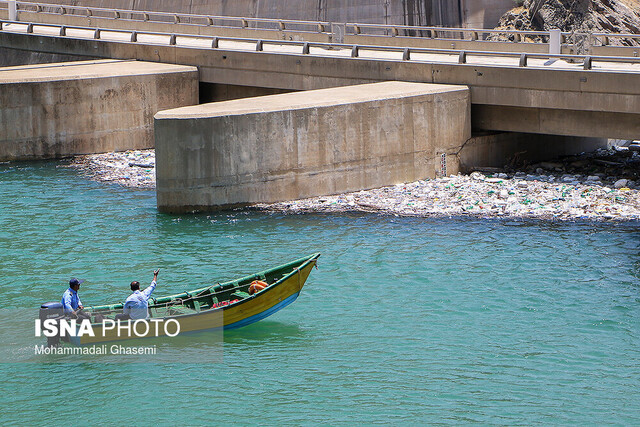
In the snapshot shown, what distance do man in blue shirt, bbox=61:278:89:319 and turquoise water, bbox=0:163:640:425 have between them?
3.25 feet

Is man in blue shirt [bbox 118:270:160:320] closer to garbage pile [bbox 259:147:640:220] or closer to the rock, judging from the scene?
garbage pile [bbox 259:147:640:220]

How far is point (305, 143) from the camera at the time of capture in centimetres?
2730

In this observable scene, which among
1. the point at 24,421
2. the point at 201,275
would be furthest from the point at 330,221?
the point at 24,421

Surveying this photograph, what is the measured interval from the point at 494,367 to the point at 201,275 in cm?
755

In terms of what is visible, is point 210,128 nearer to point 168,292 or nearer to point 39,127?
point 168,292

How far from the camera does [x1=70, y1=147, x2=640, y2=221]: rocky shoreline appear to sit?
2591cm

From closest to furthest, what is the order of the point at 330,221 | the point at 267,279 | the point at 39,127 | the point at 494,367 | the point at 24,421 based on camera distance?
1. the point at 24,421
2. the point at 494,367
3. the point at 267,279
4. the point at 330,221
5. the point at 39,127

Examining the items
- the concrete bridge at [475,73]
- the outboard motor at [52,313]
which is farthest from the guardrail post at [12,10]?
the outboard motor at [52,313]

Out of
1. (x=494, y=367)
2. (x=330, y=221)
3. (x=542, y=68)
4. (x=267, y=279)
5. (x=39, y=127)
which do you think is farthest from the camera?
(x=39, y=127)

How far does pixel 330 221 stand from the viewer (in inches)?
996

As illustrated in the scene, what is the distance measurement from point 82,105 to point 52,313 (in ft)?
58.9

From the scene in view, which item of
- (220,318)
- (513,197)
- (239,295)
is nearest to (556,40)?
(513,197)

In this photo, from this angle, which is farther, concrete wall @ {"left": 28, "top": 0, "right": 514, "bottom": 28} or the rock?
concrete wall @ {"left": 28, "top": 0, "right": 514, "bottom": 28}

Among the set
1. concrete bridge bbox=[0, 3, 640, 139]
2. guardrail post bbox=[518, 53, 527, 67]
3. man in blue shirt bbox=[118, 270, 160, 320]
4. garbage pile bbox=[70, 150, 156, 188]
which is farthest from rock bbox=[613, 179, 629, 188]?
man in blue shirt bbox=[118, 270, 160, 320]
